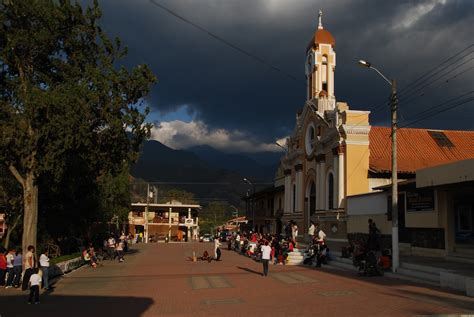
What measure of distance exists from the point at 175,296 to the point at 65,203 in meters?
17.7

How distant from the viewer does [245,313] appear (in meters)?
12.3

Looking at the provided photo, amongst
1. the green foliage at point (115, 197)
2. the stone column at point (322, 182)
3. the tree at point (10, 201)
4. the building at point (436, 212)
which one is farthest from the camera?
the green foliage at point (115, 197)

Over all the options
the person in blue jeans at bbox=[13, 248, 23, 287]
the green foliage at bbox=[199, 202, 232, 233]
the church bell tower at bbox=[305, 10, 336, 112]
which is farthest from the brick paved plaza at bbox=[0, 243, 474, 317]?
the green foliage at bbox=[199, 202, 232, 233]

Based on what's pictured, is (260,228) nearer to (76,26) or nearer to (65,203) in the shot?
(65,203)

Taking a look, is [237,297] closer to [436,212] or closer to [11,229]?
[436,212]

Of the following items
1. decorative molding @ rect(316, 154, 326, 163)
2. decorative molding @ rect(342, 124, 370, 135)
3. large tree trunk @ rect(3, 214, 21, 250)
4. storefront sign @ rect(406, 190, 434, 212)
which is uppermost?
decorative molding @ rect(342, 124, 370, 135)

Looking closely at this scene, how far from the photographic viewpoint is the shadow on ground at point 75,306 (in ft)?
42.7

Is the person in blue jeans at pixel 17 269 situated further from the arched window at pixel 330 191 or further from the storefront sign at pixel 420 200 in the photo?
the arched window at pixel 330 191

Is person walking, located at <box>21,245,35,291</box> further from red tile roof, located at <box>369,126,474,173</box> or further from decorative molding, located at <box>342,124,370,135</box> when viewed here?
red tile roof, located at <box>369,126,474,173</box>

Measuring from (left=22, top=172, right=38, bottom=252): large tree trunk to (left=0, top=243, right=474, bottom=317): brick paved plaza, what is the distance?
2.22 metres

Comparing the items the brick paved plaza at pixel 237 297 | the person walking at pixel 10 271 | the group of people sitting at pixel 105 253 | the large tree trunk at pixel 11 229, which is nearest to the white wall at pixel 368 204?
the brick paved plaza at pixel 237 297

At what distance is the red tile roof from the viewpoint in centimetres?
3650

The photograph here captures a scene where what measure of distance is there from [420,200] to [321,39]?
2378cm

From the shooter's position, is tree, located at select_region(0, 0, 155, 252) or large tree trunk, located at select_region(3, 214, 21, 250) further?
large tree trunk, located at select_region(3, 214, 21, 250)
